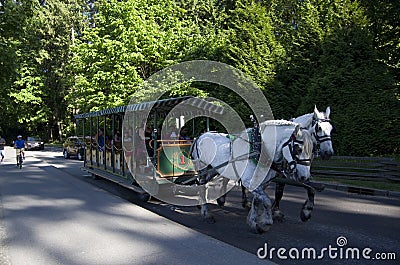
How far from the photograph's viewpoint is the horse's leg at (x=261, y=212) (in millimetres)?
6164

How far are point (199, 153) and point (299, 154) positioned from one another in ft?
9.96

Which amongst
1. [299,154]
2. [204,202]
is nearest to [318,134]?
[299,154]

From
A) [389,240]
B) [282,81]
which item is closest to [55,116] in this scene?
[282,81]

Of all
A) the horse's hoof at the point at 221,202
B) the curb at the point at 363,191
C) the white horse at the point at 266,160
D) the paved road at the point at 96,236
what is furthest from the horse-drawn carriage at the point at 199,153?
the curb at the point at 363,191

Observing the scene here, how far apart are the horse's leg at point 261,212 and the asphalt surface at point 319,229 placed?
18 cm

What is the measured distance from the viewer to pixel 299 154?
19.5ft

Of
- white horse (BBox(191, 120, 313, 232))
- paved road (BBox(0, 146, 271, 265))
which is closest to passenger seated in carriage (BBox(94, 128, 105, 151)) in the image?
paved road (BBox(0, 146, 271, 265))

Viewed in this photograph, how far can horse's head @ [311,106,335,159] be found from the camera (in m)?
6.25

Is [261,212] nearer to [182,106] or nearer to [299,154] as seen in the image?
[299,154]

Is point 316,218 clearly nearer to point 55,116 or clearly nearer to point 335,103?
point 335,103

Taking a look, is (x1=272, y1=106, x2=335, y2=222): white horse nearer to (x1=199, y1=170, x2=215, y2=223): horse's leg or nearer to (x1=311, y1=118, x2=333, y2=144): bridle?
(x1=311, y1=118, x2=333, y2=144): bridle

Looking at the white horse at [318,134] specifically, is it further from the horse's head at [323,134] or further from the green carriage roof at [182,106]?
the green carriage roof at [182,106]

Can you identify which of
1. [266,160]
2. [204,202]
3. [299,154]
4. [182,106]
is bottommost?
[204,202]

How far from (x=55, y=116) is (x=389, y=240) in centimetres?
4740
